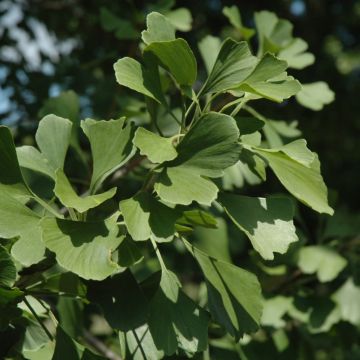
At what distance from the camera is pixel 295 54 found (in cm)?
123

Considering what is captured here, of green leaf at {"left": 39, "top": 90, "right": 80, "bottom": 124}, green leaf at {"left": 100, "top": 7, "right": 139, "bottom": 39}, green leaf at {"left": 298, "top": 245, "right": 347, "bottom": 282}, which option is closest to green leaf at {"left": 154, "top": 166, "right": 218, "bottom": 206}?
green leaf at {"left": 39, "top": 90, "right": 80, "bottom": 124}

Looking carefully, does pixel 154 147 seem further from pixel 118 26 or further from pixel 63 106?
pixel 118 26

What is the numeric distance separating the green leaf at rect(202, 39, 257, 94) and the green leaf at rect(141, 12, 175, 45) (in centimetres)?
8

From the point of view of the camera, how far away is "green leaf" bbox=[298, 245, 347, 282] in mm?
1302

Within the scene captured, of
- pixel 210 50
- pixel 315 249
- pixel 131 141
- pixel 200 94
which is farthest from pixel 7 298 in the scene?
pixel 315 249

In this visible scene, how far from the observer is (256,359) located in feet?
→ 4.10

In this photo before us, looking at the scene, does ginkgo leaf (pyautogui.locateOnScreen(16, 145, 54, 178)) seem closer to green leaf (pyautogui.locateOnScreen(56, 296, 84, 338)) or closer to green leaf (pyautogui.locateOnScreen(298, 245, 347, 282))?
green leaf (pyautogui.locateOnScreen(56, 296, 84, 338))

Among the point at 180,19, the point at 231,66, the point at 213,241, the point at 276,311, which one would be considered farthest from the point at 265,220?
the point at 180,19

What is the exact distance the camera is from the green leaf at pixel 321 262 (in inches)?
51.3

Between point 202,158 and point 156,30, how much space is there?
0.62ft

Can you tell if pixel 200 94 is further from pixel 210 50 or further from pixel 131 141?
pixel 210 50

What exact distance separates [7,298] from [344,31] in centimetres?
278

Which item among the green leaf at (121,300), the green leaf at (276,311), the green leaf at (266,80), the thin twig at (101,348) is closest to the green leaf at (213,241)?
the green leaf at (276,311)

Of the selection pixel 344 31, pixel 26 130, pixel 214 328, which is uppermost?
pixel 26 130
